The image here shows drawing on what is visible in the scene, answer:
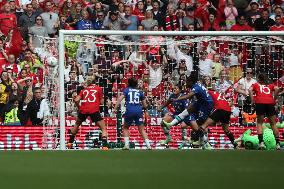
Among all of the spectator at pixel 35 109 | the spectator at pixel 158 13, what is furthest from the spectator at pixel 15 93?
the spectator at pixel 158 13

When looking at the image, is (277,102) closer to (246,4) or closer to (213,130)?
(213,130)

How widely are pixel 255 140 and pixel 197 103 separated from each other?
4.70 feet

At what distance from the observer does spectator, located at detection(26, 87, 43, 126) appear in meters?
16.9

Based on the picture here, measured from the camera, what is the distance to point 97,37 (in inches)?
674

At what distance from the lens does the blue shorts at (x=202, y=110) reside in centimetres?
1706

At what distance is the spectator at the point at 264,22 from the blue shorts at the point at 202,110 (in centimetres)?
361

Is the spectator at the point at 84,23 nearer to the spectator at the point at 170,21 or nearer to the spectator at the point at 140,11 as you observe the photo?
the spectator at the point at 140,11

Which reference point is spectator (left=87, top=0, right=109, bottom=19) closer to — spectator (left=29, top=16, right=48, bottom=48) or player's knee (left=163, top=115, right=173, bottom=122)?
spectator (left=29, top=16, right=48, bottom=48)

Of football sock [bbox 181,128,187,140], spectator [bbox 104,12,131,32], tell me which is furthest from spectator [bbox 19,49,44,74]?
football sock [bbox 181,128,187,140]

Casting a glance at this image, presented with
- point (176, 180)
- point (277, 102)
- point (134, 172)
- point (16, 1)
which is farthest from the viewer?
point (16, 1)

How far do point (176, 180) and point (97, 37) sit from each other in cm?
813

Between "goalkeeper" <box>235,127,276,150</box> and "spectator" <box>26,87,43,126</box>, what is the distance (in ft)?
11.9

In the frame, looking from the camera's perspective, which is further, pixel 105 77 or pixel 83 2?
pixel 83 2

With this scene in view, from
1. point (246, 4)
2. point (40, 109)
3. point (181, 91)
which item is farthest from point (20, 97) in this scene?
point (246, 4)
